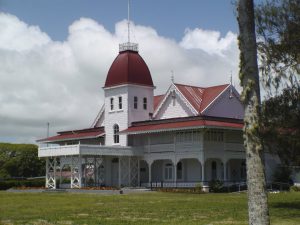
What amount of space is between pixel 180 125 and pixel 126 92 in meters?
9.57

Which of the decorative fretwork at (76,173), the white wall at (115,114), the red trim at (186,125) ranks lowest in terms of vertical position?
the decorative fretwork at (76,173)

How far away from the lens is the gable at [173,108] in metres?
54.9

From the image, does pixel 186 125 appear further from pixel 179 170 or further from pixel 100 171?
pixel 100 171

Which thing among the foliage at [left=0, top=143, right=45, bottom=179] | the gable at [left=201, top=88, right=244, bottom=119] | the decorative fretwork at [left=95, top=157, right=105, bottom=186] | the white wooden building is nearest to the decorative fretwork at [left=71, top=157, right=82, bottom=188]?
the white wooden building

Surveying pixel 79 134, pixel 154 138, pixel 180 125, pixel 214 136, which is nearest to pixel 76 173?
pixel 79 134

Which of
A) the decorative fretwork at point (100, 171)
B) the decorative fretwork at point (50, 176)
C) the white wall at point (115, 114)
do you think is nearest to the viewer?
the decorative fretwork at point (50, 176)

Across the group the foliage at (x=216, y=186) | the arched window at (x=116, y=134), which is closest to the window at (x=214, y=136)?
the foliage at (x=216, y=186)

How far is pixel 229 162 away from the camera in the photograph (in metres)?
55.2

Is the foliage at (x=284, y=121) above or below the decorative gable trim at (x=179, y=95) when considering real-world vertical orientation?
below

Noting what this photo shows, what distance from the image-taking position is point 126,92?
57719mm

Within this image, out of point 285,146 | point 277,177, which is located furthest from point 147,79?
point 285,146

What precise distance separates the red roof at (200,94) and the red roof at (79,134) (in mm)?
10577

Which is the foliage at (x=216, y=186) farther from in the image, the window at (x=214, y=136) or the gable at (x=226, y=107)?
the gable at (x=226, y=107)

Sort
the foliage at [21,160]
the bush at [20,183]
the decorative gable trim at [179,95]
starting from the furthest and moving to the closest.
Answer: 1. the foliage at [21,160]
2. the bush at [20,183]
3. the decorative gable trim at [179,95]
